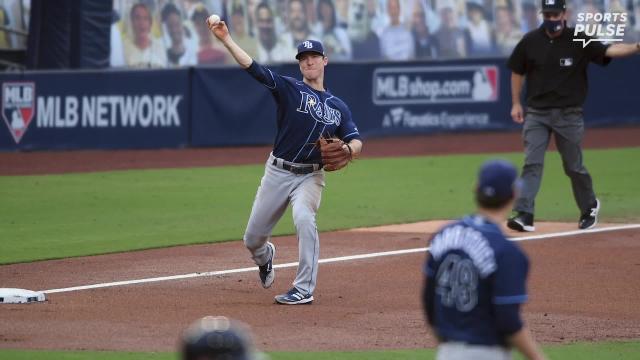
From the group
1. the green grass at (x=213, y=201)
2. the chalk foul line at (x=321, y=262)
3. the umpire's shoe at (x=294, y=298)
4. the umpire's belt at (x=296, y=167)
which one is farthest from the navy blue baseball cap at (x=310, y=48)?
the green grass at (x=213, y=201)

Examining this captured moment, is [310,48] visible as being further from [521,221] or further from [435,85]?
[435,85]

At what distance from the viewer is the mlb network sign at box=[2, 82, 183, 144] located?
21.0 m

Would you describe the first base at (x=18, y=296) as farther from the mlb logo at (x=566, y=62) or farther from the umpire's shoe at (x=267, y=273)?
the mlb logo at (x=566, y=62)

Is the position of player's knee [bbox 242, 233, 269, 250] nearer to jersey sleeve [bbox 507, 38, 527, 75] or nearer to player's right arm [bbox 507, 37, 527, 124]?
player's right arm [bbox 507, 37, 527, 124]

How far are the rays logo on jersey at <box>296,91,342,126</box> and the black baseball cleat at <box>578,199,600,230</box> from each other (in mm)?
4533

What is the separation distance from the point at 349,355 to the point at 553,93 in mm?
5912

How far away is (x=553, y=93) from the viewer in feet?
42.0

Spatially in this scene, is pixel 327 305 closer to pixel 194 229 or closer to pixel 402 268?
pixel 402 268

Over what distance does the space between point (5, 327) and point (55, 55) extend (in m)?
17.0

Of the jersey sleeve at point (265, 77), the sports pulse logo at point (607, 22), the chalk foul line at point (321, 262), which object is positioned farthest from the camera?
the sports pulse logo at point (607, 22)

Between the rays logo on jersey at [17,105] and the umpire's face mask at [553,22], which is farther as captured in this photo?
the rays logo on jersey at [17,105]

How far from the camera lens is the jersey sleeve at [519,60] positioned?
12.9 m

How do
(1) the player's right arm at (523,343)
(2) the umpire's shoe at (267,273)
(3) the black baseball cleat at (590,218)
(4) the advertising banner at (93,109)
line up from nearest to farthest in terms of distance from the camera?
(1) the player's right arm at (523,343), (2) the umpire's shoe at (267,273), (3) the black baseball cleat at (590,218), (4) the advertising banner at (93,109)

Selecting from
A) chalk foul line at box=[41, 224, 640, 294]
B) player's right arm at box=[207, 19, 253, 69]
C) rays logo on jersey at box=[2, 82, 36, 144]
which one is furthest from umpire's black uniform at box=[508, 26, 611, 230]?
rays logo on jersey at box=[2, 82, 36, 144]
